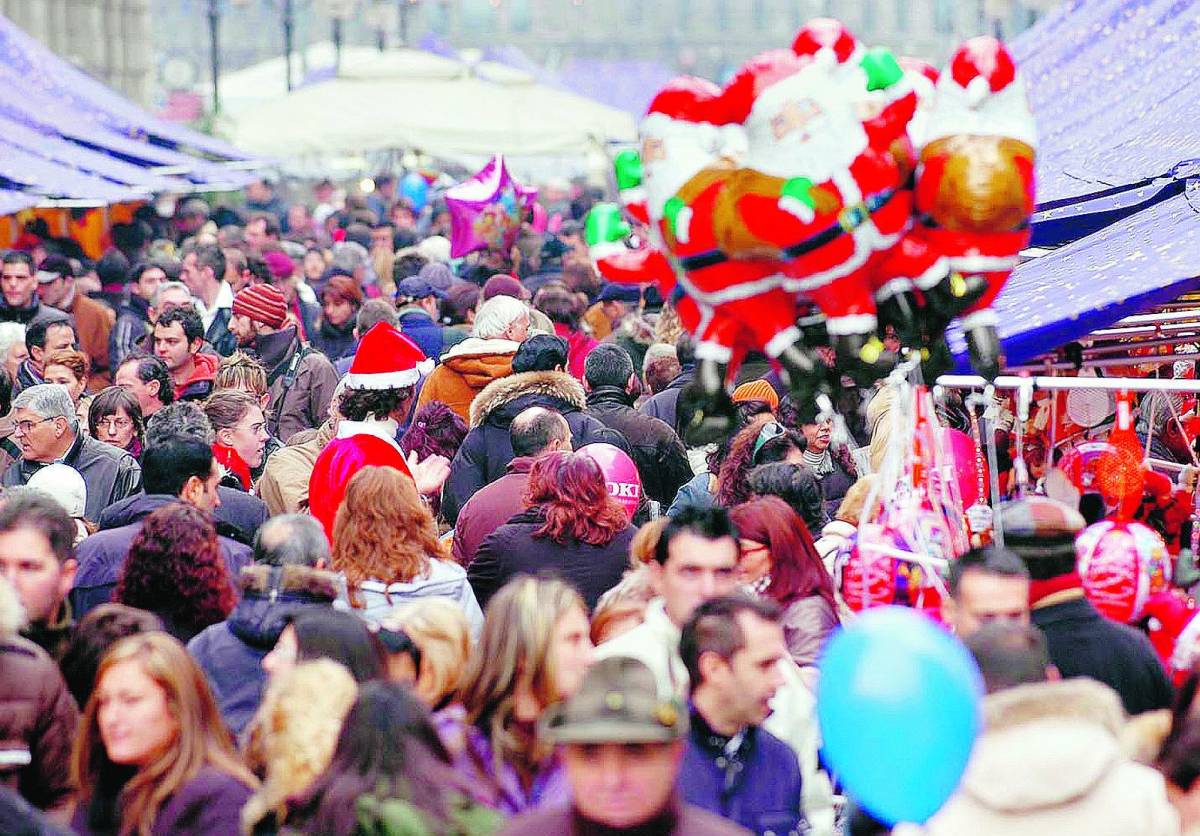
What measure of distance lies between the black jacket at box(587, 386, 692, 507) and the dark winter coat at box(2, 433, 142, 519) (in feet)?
6.49

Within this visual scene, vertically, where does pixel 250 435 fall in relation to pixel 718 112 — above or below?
below

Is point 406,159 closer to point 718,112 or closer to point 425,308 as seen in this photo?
point 425,308

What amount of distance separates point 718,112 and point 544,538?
226 cm

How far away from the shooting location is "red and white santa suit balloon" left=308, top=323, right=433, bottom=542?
7.98 meters

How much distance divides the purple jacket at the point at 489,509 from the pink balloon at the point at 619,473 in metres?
0.33

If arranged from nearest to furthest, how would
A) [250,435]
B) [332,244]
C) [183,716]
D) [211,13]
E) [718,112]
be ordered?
[183,716], [718,112], [250,435], [332,244], [211,13]

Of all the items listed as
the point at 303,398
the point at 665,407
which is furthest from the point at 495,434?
the point at 303,398

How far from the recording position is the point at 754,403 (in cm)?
916

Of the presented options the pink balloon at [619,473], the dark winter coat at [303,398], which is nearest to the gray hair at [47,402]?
the dark winter coat at [303,398]

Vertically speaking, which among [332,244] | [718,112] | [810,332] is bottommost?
[332,244]

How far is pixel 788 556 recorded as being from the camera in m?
6.27

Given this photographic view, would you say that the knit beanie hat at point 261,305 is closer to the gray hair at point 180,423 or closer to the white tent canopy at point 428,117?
the gray hair at point 180,423

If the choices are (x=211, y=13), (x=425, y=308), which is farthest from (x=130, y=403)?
(x=211, y=13)

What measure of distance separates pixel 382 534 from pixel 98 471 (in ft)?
7.42
